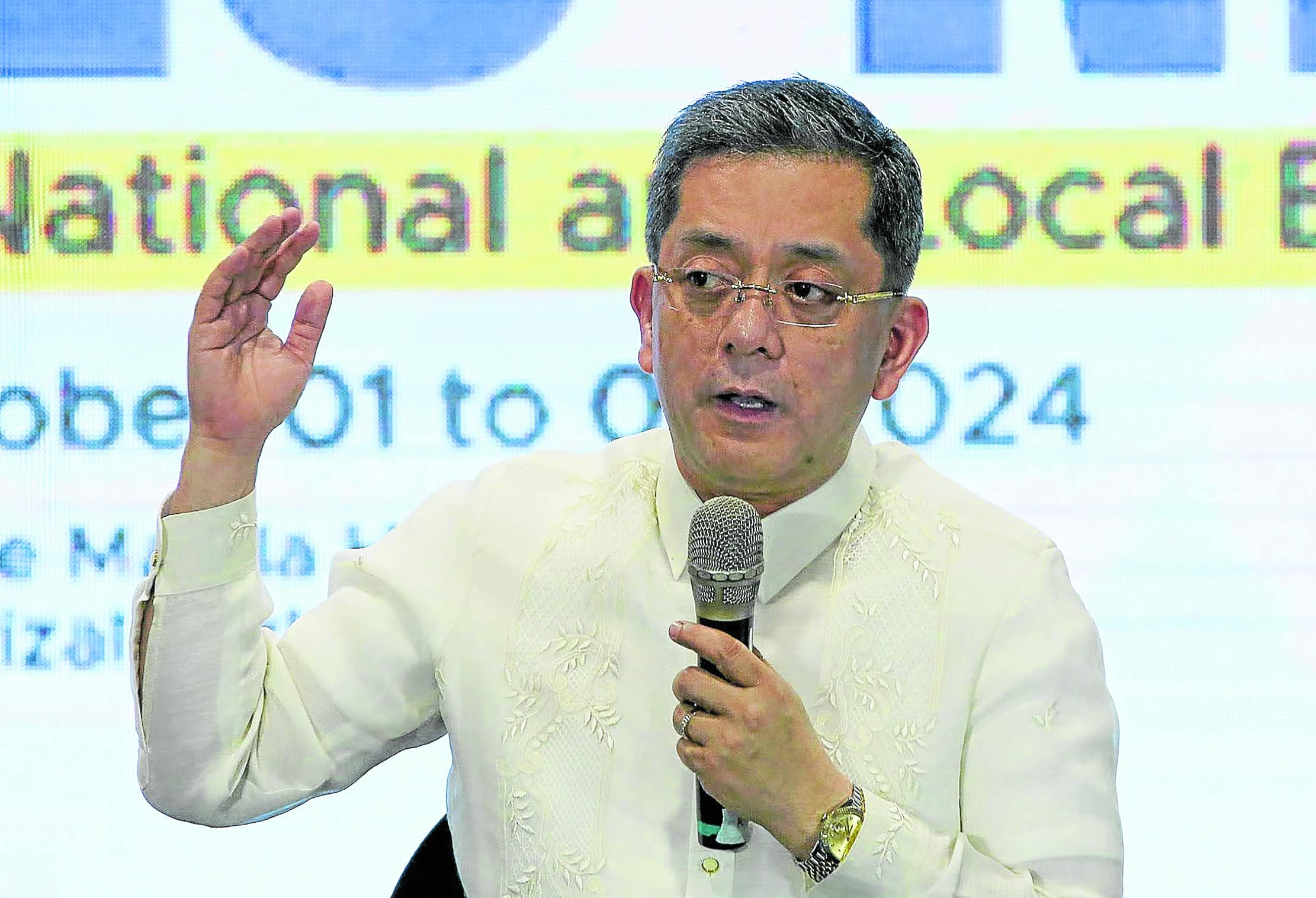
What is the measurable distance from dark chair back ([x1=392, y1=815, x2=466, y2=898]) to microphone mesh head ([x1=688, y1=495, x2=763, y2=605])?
649mm

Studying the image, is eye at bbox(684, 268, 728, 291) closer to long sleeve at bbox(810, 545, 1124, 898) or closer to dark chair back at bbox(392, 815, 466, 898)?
long sleeve at bbox(810, 545, 1124, 898)

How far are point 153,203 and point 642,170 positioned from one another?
949 mm

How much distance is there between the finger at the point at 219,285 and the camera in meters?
1.55

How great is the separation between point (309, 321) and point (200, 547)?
0.88 ft

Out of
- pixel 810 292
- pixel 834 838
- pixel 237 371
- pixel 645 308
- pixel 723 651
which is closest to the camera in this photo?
pixel 723 651

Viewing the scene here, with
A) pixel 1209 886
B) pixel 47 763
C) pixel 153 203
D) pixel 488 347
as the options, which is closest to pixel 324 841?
pixel 47 763

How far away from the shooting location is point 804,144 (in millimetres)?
1691

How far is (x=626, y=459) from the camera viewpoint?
1.95 m

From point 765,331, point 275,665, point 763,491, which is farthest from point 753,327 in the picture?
point 275,665

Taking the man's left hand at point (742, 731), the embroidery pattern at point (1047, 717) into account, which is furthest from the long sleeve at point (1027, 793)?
the man's left hand at point (742, 731)

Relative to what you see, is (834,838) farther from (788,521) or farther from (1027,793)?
(788,521)

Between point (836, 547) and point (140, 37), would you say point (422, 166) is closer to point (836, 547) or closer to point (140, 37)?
point (140, 37)

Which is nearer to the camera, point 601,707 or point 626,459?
point 601,707

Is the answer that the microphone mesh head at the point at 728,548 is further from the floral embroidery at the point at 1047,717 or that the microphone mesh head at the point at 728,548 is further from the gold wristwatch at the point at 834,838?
the floral embroidery at the point at 1047,717
